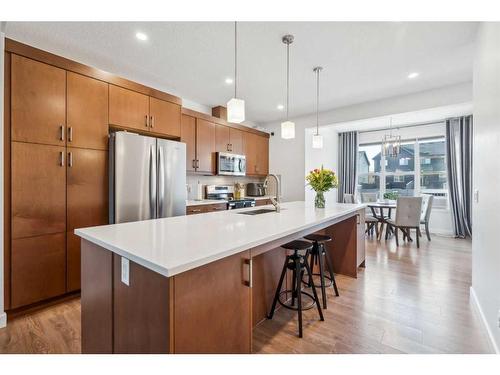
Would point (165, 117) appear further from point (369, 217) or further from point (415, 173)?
point (415, 173)

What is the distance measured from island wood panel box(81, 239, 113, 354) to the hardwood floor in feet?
1.55

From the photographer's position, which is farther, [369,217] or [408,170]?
[408,170]

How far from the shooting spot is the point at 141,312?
1109 millimetres

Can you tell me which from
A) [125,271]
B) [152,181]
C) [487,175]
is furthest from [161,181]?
[487,175]

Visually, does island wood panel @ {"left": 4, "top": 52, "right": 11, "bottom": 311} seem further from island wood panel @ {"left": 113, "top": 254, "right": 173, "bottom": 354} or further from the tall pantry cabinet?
island wood panel @ {"left": 113, "top": 254, "right": 173, "bottom": 354}

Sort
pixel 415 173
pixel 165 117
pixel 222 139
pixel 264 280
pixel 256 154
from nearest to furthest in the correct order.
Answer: pixel 264 280 → pixel 165 117 → pixel 222 139 → pixel 256 154 → pixel 415 173

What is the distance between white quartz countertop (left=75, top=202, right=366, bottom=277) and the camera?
999mm

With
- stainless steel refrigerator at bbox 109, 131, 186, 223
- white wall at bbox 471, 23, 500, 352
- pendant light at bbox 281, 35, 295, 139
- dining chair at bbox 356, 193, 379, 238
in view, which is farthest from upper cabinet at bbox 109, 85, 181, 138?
dining chair at bbox 356, 193, 379, 238

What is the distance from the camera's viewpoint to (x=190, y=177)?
439 centimetres

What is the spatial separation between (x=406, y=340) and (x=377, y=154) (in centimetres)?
536

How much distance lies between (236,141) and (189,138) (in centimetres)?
113

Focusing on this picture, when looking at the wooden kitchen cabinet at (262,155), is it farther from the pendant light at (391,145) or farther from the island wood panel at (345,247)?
the island wood panel at (345,247)
